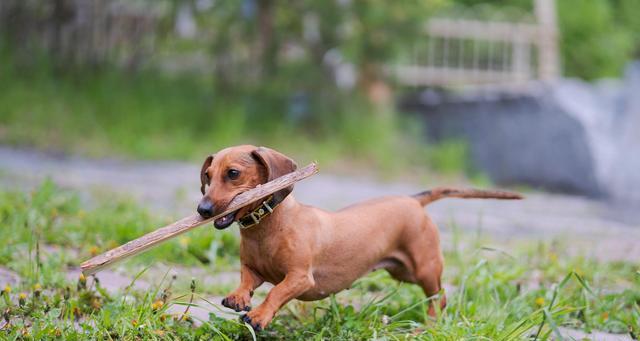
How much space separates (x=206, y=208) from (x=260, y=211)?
25 centimetres

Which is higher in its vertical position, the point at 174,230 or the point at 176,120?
the point at 174,230

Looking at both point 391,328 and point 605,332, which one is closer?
point 391,328

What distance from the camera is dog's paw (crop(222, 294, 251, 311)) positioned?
3051mm

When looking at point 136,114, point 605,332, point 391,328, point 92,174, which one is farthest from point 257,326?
point 136,114

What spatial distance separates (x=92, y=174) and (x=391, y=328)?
4.86 metres

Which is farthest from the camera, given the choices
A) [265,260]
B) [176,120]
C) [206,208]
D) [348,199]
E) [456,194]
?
Result: [176,120]

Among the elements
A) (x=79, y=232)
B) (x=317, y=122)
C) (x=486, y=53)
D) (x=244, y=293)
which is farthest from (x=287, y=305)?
(x=486, y=53)

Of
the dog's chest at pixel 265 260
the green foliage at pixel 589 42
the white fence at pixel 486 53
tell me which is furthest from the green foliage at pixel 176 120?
the green foliage at pixel 589 42

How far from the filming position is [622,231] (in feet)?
23.6

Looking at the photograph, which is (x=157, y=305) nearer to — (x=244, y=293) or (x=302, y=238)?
(x=244, y=293)

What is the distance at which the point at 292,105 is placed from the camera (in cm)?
1085

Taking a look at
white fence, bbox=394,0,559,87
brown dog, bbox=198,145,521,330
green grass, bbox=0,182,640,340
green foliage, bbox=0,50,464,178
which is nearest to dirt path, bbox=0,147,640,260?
green foliage, bbox=0,50,464,178

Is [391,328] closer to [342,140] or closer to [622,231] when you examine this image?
[622,231]

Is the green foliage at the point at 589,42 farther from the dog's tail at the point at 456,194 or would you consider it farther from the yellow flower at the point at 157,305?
the yellow flower at the point at 157,305
